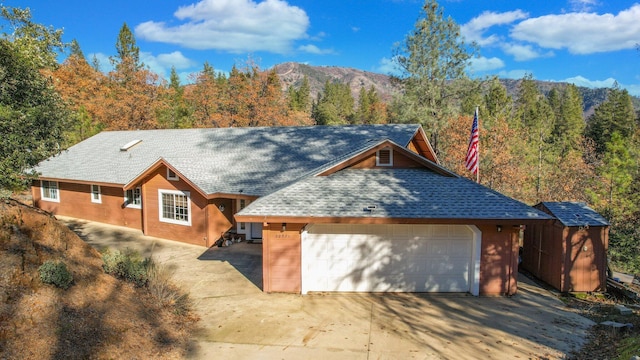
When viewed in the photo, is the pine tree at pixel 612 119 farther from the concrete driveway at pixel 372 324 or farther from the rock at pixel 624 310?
the concrete driveway at pixel 372 324

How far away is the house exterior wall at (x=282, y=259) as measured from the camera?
35.7ft

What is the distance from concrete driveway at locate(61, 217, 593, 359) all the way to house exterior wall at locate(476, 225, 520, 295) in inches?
13.4

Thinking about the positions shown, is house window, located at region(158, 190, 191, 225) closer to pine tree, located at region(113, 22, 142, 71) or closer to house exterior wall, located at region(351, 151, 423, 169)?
house exterior wall, located at region(351, 151, 423, 169)

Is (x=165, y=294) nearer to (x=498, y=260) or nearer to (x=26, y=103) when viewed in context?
(x=26, y=103)

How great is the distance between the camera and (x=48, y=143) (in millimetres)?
11898

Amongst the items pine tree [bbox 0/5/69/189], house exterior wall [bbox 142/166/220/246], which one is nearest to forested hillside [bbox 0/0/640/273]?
pine tree [bbox 0/5/69/189]

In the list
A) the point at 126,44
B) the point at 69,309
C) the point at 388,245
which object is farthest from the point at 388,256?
the point at 126,44

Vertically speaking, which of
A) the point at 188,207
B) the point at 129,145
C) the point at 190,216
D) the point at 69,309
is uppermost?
the point at 129,145

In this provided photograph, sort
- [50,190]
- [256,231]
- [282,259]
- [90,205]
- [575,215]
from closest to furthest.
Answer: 1. [282,259]
2. [575,215]
3. [256,231]
4. [90,205]
5. [50,190]

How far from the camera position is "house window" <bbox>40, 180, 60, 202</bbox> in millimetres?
22188

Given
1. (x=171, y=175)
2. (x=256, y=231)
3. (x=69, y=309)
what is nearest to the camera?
(x=69, y=309)

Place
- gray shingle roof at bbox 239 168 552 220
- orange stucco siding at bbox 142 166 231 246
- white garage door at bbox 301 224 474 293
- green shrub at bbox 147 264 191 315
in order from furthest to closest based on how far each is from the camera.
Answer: orange stucco siding at bbox 142 166 231 246 → white garage door at bbox 301 224 474 293 → gray shingle roof at bbox 239 168 552 220 → green shrub at bbox 147 264 191 315

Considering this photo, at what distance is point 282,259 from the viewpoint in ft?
36.0

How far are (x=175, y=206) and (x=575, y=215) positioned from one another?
15.1 meters
